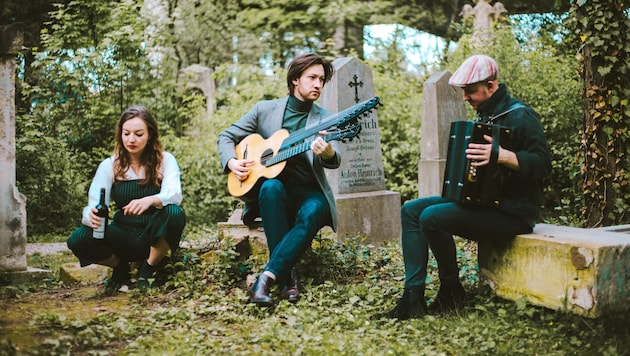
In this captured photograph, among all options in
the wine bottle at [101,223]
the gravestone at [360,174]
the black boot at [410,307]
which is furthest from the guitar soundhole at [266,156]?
the gravestone at [360,174]

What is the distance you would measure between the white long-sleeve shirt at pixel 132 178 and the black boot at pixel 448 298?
6.45ft

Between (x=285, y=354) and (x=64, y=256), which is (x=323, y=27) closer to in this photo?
(x=64, y=256)

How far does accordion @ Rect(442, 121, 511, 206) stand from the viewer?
3.90m

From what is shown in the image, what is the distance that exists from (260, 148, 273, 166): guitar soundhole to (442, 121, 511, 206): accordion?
142cm

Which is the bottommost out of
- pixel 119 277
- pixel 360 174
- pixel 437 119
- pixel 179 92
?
pixel 119 277

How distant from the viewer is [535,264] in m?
3.99

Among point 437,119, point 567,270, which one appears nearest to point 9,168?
point 567,270

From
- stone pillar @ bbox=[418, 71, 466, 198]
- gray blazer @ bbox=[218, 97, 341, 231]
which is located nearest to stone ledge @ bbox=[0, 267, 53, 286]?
gray blazer @ bbox=[218, 97, 341, 231]

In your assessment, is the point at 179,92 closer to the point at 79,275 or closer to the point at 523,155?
the point at 79,275

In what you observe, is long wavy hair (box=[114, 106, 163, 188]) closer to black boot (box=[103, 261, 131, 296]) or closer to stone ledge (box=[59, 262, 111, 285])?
black boot (box=[103, 261, 131, 296])

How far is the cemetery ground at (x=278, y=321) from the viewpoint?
3.62 metres

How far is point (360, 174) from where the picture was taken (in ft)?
25.7

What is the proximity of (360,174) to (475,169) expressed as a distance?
154 inches

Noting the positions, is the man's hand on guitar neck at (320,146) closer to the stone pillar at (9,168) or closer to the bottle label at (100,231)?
the bottle label at (100,231)
